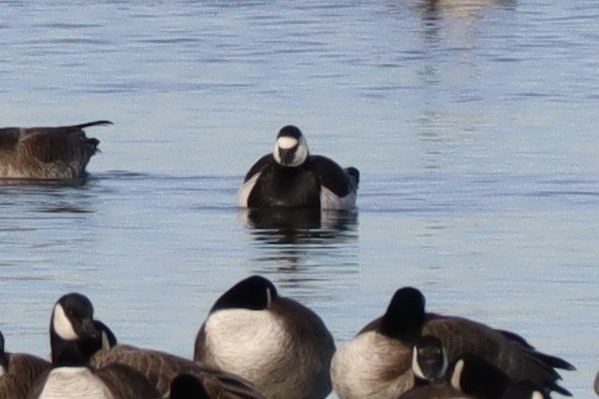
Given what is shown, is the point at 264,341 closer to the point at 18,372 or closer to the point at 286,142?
the point at 18,372

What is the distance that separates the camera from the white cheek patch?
20.1 m

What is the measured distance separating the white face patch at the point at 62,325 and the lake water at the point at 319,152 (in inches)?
79.8

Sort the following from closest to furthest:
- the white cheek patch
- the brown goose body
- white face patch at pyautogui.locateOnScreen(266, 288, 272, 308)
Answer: the brown goose body → white face patch at pyautogui.locateOnScreen(266, 288, 272, 308) → the white cheek patch

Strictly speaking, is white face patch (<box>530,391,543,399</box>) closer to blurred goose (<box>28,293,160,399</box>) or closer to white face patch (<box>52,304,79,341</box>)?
blurred goose (<box>28,293,160,399</box>)

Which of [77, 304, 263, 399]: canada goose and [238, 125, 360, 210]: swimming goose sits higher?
[238, 125, 360, 210]: swimming goose

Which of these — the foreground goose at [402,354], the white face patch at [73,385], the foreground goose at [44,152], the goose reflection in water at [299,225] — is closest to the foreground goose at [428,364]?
the foreground goose at [402,354]

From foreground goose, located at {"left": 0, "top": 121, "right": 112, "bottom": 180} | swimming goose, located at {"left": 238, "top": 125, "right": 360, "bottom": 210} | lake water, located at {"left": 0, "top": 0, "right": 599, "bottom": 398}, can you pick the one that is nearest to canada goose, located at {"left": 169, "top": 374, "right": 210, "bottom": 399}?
lake water, located at {"left": 0, "top": 0, "right": 599, "bottom": 398}

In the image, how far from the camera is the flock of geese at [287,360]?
35.6ft

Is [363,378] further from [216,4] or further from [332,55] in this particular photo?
[216,4]

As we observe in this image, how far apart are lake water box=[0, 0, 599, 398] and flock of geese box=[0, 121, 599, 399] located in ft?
2.51

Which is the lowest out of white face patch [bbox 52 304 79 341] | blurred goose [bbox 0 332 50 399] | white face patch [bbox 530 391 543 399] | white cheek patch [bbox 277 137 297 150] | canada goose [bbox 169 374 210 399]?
blurred goose [bbox 0 332 50 399]

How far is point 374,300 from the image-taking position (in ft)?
49.7

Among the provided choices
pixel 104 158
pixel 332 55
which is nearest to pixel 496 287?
pixel 104 158

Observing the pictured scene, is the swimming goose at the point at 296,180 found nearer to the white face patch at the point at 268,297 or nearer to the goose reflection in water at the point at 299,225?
the goose reflection in water at the point at 299,225
